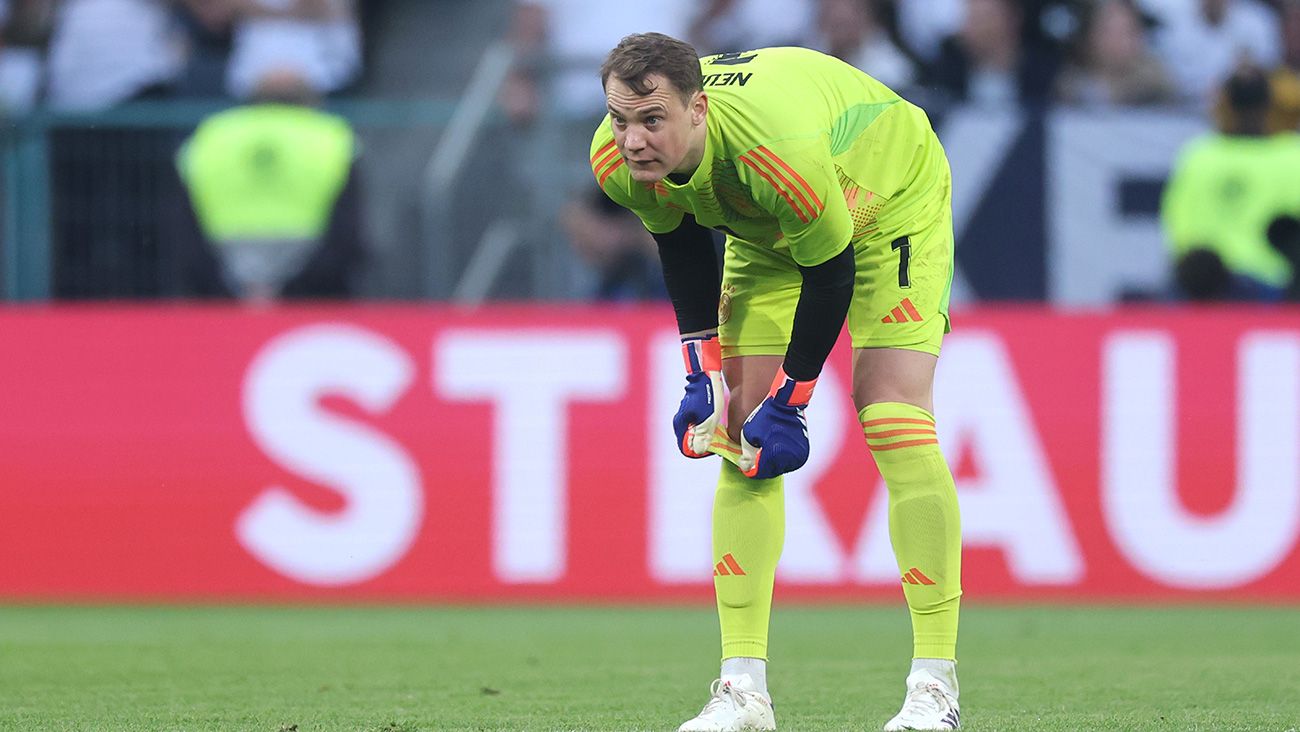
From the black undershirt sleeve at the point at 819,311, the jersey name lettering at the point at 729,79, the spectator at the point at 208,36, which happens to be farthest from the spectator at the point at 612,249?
the black undershirt sleeve at the point at 819,311

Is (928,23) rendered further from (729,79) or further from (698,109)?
(698,109)

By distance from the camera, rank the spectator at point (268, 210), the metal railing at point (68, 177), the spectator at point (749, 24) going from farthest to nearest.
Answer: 1. the spectator at point (749, 24)
2. the spectator at point (268, 210)
3. the metal railing at point (68, 177)

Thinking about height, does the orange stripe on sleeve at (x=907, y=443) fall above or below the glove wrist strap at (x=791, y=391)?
below

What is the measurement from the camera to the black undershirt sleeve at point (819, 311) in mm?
5004

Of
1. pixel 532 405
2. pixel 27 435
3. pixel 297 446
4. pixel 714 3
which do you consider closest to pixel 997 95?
pixel 714 3

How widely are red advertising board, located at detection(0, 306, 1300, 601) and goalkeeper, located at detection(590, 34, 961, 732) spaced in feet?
13.1

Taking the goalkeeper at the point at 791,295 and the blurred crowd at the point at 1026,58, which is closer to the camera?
the goalkeeper at the point at 791,295

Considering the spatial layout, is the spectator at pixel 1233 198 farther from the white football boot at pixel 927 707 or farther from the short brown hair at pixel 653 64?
the short brown hair at pixel 653 64

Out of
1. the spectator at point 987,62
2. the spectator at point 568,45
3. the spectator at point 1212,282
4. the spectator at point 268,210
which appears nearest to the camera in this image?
the spectator at point 268,210

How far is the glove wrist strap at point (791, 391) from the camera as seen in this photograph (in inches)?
200

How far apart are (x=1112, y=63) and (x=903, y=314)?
24.1ft

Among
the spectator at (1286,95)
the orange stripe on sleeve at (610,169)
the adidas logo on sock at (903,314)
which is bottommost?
the adidas logo on sock at (903,314)

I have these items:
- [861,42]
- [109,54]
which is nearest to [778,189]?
[861,42]

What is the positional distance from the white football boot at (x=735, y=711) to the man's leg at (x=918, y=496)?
410mm
